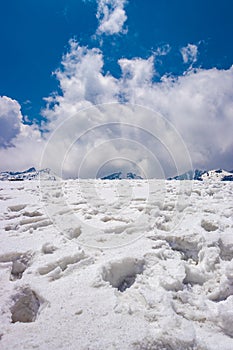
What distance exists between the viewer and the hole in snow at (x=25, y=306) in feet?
10.5

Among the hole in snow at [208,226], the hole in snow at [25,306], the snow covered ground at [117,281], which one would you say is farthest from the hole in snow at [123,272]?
the hole in snow at [208,226]

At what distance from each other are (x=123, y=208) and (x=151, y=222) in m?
2.01

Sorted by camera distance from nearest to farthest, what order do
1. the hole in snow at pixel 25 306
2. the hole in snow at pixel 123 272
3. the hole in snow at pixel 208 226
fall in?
the hole in snow at pixel 25 306 → the hole in snow at pixel 123 272 → the hole in snow at pixel 208 226

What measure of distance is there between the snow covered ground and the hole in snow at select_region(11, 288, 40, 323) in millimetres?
14

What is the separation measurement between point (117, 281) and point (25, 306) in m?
1.48

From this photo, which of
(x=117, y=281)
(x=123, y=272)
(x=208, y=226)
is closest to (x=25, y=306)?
(x=117, y=281)

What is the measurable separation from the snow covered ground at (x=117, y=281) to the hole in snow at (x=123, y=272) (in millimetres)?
17

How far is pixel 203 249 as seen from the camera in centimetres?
467

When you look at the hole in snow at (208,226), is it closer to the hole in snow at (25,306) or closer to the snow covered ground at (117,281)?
the snow covered ground at (117,281)

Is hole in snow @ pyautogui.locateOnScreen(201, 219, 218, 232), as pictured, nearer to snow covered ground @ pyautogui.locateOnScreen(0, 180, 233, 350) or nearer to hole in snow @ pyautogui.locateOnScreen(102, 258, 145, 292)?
snow covered ground @ pyautogui.locateOnScreen(0, 180, 233, 350)

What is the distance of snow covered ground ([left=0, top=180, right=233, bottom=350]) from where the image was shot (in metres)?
2.67

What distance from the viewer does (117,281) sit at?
13.0ft

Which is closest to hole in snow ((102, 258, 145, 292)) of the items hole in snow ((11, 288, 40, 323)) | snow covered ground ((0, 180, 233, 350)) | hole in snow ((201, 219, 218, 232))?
snow covered ground ((0, 180, 233, 350))

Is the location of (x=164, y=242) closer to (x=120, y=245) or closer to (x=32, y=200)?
(x=120, y=245)
